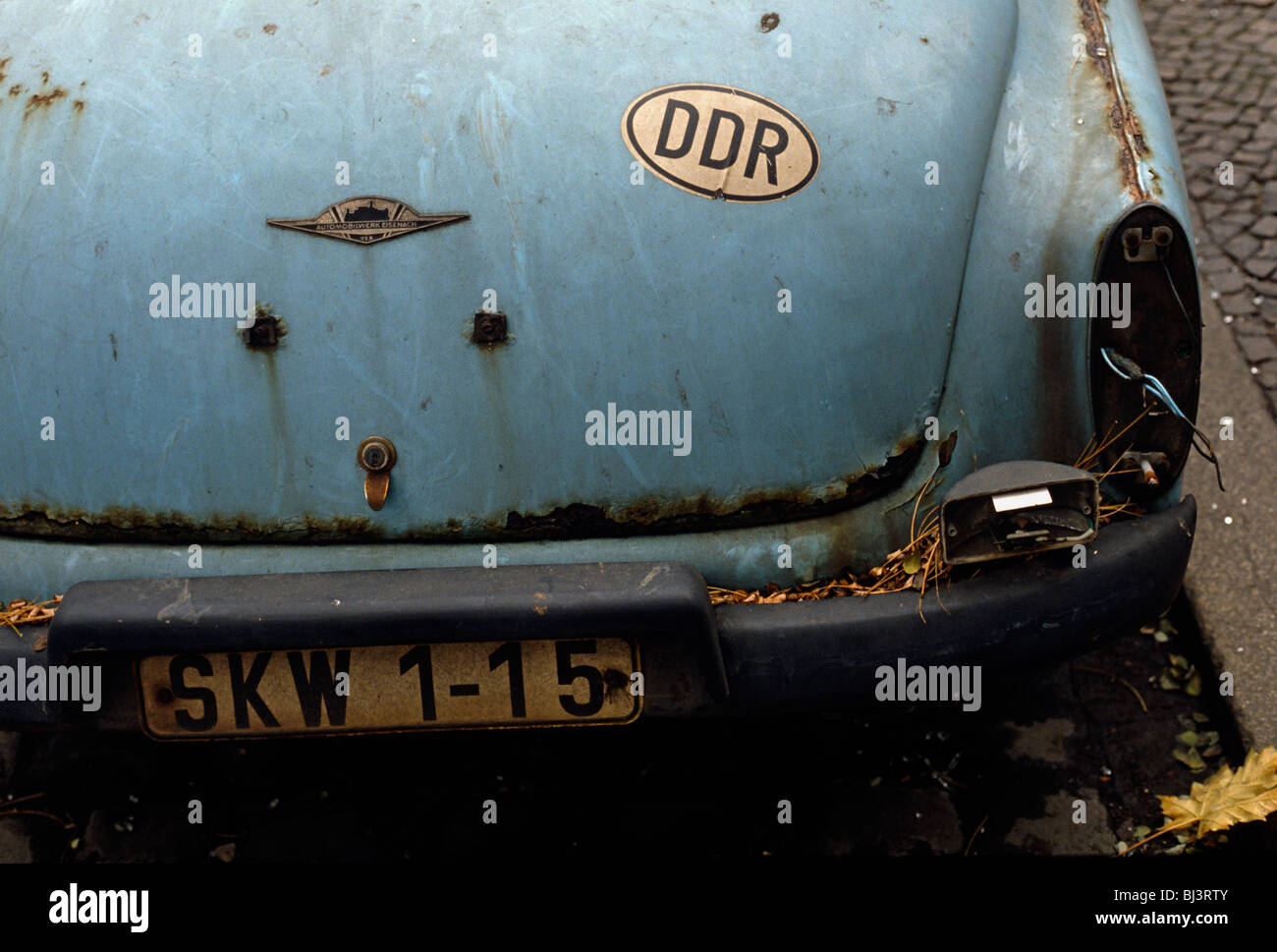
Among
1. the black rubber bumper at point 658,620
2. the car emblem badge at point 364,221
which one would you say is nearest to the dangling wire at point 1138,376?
the black rubber bumper at point 658,620

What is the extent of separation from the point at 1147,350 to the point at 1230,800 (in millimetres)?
1036

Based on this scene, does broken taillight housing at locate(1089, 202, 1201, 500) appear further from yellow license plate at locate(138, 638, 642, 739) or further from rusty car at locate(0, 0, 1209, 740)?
yellow license plate at locate(138, 638, 642, 739)

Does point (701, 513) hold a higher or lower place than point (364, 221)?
lower

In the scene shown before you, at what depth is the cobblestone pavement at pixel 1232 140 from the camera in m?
3.81

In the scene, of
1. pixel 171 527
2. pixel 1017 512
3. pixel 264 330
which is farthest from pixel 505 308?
pixel 1017 512

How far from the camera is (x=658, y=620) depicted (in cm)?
196

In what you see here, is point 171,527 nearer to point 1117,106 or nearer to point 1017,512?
point 1017,512

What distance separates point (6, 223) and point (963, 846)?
2.17 meters

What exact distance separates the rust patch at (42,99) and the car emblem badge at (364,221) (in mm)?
494

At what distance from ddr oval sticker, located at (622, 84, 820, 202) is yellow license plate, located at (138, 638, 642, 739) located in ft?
2.55

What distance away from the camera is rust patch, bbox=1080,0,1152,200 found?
218 cm

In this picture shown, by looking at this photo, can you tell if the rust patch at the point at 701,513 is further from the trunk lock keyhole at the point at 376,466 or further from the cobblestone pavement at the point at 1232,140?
the cobblestone pavement at the point at 1232,140
